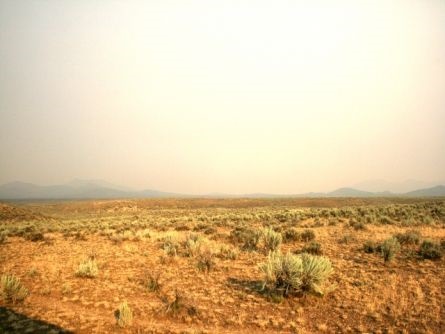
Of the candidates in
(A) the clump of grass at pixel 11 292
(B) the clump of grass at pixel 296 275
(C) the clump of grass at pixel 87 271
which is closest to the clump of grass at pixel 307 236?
(B) the clump of grass at pixel 296 275

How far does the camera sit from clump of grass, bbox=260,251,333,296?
27.6 feet

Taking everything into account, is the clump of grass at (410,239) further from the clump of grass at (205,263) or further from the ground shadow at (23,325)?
the ground shadow at (23,325)

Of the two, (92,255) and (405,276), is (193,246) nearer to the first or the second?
(92,255)

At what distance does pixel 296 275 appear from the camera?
8539mm

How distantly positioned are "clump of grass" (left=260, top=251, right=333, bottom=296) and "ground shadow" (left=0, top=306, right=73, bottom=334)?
4958 millimetres

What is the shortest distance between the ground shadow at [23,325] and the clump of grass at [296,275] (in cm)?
496

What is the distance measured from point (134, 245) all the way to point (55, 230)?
10.1m

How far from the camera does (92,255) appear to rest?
1344 cm

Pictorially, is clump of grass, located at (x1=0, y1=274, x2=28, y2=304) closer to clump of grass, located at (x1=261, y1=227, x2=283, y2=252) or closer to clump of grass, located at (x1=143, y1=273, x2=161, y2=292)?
clump of grass, located at (x1=143, y1=273, x2=161, y2=292)

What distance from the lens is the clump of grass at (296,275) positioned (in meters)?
8.41

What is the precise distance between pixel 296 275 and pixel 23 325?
246 inches

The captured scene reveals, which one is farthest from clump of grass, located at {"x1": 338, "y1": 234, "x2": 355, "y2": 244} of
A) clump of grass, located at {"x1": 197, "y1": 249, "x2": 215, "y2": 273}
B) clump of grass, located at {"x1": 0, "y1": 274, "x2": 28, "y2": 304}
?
clump of grass, located at {"x1": 0, "y1": 274, "x2": 28, "y2": 304}

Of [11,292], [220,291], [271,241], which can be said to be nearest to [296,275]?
[220,291]

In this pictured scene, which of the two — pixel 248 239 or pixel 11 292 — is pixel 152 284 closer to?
pixel 11 292
